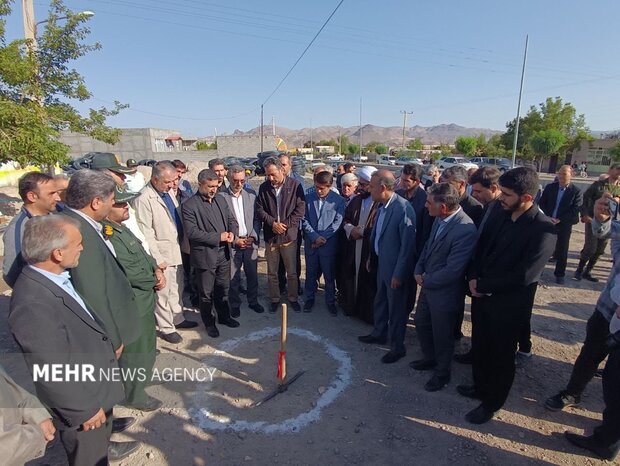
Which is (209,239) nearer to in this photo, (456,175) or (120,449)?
(120,449)

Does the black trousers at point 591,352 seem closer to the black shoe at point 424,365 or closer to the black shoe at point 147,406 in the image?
the black shoe at point 424,365

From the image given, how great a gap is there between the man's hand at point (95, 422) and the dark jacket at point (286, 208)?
315cm

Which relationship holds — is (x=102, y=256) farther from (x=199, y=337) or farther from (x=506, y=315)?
(x=506, y=315)

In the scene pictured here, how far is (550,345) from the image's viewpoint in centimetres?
412

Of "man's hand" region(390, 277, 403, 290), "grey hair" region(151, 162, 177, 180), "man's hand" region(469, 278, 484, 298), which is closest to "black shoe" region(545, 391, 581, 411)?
"man's hand" region(469, 278, 484, 298)

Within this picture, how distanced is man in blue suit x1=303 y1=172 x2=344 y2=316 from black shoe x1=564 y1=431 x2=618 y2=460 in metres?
2.84

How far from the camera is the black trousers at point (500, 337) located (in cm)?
272

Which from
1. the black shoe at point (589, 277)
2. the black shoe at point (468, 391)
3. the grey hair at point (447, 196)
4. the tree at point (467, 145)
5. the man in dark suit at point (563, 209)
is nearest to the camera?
the grey hair at point (447, 196)

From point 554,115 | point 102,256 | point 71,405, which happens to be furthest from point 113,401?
point 554,115

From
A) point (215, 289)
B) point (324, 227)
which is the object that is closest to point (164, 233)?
point (215, 289)

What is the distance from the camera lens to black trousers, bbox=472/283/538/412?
272cm

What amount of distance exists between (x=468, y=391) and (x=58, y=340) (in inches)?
129

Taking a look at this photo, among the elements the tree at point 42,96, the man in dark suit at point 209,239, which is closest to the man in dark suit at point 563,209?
the man in dark suit at point 209,239

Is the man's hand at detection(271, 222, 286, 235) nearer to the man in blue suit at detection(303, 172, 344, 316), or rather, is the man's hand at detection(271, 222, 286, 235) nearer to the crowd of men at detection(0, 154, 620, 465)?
the crowd of men at detection(0, 154, 620, 465)
